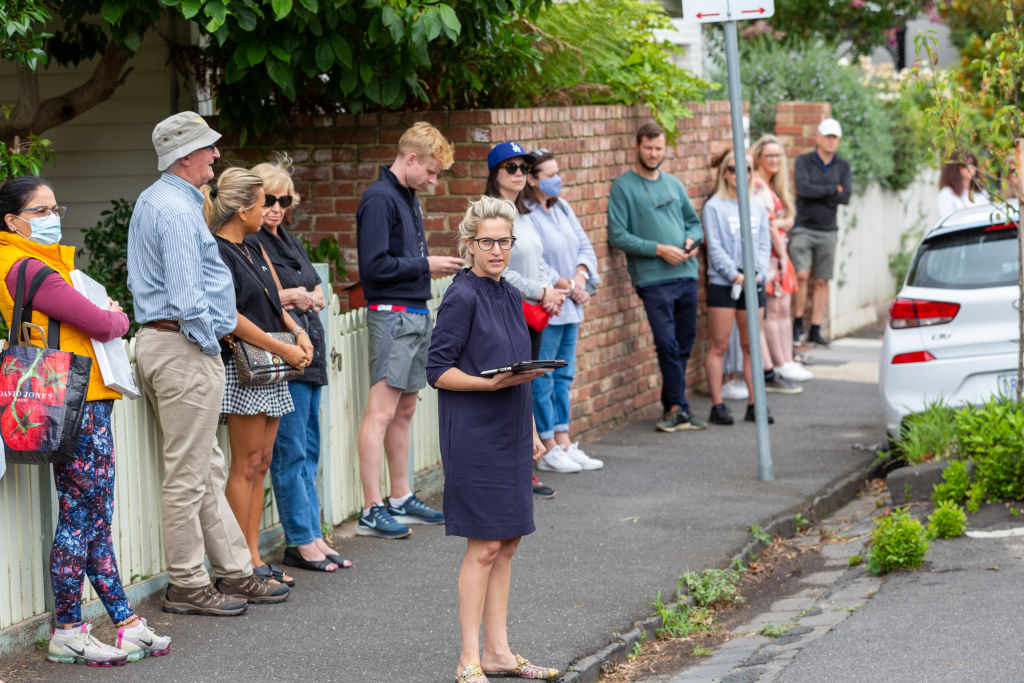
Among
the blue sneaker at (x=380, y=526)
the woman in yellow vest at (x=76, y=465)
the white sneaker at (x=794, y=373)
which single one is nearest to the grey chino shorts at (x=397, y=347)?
the blue sneaker at (x=380, y=526)

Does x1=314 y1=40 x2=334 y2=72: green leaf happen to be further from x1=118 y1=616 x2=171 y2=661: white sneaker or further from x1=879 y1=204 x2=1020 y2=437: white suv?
x1=879 y1=204 x2=1020 y2=437: white suv

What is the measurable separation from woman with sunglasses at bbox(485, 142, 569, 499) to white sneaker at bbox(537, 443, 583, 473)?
1091mm

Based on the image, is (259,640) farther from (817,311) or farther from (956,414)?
(817,311)

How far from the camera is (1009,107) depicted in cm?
756

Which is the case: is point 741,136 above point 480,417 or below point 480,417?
above

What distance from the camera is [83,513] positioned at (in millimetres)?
5254

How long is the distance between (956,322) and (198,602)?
15.9ft

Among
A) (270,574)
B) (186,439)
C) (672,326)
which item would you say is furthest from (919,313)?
(186,439)

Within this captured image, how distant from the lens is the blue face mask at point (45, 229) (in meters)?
5.05

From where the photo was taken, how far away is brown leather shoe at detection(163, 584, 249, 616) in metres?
5.88

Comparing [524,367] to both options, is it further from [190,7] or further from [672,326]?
[672,326]

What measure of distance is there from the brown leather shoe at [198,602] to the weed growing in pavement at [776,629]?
2.25 m

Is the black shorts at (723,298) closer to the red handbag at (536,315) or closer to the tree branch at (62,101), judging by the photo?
the red handbag at (536,315)

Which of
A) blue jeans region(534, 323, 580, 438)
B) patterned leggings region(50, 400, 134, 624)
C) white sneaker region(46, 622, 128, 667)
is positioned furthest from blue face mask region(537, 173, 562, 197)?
white sneaker region(46, 622, 128, 667)
